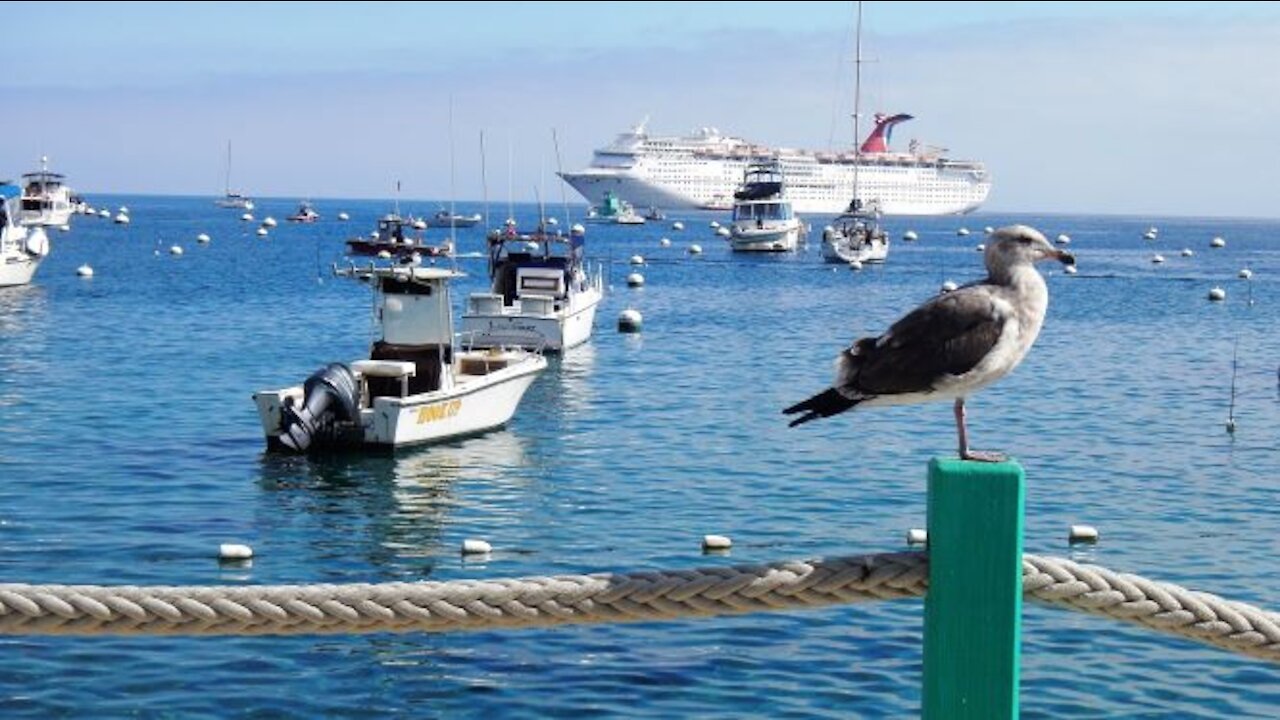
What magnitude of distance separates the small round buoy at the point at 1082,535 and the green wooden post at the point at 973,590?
17.9m

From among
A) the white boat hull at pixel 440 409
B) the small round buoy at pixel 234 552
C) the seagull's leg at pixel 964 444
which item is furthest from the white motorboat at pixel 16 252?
the seagull's leg at pixel 964 444

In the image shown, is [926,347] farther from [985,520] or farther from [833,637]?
[833,637]

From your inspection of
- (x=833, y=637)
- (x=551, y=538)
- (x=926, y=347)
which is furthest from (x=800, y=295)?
(x=926, y=347)

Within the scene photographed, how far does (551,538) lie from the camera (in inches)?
805

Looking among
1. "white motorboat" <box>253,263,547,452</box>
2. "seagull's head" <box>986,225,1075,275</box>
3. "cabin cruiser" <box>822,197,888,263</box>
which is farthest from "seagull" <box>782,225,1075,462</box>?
"cabin cruiser" <box>822,197,888,263</box>

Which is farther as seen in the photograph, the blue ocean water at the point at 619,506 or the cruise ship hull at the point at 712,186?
the cruise ship hull at the point at 712,186

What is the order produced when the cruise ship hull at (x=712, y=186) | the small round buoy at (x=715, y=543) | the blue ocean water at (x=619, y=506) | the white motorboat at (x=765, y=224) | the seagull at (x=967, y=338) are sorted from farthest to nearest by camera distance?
the cruise ship hull at (x=712, y=186)
the white motorboat at (x=765, y=224)
the small round buoy at (x=715, y=543)
the blue ocean water at (x=619, y=506)
the seagull at (x=967, y=338)

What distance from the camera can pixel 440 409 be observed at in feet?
88.1

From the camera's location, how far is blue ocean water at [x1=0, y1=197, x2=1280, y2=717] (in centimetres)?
1408

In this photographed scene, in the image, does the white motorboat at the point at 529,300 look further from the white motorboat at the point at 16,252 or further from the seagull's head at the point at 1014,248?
the seagull's head at the point at 1014,248

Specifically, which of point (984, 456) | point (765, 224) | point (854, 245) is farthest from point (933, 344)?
point (765, 224)

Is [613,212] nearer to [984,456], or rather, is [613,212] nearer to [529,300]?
[529,300]

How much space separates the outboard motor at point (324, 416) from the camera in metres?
25.8

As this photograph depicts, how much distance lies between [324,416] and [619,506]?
5.55 meters
